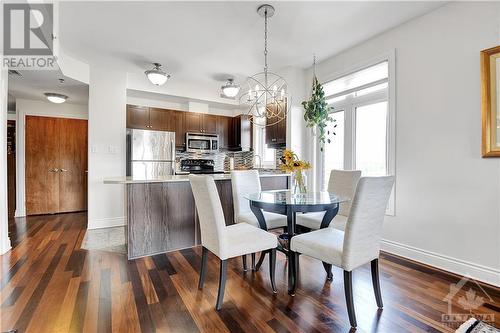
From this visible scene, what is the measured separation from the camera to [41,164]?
495 centimetres

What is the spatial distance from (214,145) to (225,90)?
2.18 m

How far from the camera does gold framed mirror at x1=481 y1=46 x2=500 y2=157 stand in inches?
84.9

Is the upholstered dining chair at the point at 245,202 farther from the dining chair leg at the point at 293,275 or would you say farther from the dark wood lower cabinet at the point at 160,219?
the dark wood lower cabinet at the point at 160,219

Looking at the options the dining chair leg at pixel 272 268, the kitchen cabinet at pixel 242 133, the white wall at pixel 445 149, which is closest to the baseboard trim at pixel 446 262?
the white wall at pixel 445 149

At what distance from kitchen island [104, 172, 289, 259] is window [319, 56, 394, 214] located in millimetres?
1841

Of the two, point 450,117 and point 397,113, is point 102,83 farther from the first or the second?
point 450,117

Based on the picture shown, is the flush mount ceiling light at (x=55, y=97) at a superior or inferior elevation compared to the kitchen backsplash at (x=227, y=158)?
superior

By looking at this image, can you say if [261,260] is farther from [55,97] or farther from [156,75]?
[55,97]

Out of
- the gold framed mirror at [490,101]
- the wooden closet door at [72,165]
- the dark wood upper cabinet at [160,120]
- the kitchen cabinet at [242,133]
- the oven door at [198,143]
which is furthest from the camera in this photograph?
the kitchen cabinet at [242,133]

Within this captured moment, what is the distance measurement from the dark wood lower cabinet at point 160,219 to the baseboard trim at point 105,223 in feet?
4.20

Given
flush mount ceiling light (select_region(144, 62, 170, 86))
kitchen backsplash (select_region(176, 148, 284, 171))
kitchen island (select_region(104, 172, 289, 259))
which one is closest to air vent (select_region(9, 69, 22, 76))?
flush mount ceiling light (select_region(144, 62, 170, 86))

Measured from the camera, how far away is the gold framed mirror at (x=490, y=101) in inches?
84.9
